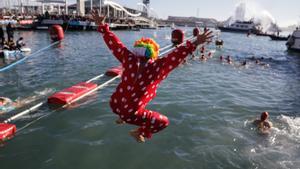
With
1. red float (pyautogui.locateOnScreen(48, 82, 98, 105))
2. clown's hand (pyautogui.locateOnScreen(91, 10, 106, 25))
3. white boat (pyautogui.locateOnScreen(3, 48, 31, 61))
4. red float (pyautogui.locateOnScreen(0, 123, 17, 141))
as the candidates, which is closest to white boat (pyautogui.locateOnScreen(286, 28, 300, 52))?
white boat (pyautogui.locateOnScreen(3, 48, 31, 61))

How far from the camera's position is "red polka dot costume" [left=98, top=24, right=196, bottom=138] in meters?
4.66

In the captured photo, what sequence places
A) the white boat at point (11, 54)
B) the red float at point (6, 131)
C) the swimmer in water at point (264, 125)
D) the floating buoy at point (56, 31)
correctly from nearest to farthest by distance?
the red float at point (6, 131) < the swimmer in water at point (264, 125) < the white boat at point (11, 54) < the floating buoy at point (56, 31)

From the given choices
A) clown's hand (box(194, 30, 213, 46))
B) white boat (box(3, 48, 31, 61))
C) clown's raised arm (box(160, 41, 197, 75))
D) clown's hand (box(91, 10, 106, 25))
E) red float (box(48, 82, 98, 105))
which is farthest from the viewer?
white boat (box(3, 48, 31, 61))

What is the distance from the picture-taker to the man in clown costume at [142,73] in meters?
4.66

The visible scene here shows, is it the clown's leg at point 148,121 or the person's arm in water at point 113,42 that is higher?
the person's arm in water at point 113,42

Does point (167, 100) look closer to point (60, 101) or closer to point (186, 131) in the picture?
point (186, 131)

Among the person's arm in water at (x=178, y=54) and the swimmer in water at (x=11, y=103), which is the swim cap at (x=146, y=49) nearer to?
the person's arm in water at (x=178, y=54)

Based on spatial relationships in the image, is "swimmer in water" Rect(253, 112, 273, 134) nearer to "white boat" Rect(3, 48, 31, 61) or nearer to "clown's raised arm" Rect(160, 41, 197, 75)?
"clown's raised arm" Rect(160, 41, 197, 75)

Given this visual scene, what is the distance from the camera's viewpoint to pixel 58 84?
16641mm

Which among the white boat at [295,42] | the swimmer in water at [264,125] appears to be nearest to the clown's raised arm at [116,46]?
the swimmer in water at [264,125]

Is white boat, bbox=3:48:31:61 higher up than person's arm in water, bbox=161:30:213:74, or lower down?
lower down

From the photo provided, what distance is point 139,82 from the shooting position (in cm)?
470

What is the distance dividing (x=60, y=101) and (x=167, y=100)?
211 inches

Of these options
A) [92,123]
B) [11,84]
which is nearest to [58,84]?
[11,84]
